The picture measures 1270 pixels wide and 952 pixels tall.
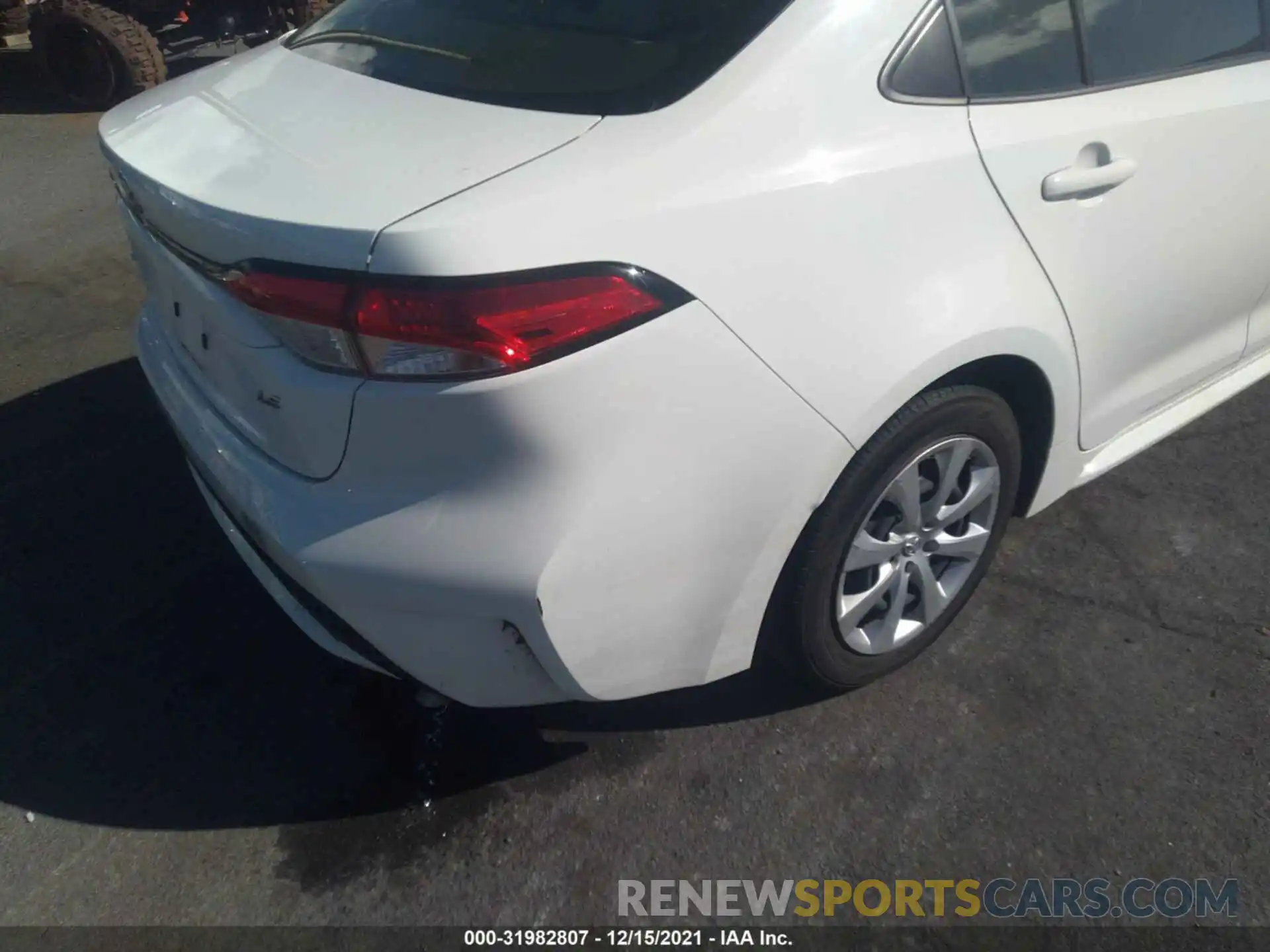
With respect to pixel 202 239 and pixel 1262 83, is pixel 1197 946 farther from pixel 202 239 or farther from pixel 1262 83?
pixel 202 239

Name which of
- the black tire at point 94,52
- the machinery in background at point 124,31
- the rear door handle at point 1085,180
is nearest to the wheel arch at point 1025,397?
the rear door handle at point 1085,180

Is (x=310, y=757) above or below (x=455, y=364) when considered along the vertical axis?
below

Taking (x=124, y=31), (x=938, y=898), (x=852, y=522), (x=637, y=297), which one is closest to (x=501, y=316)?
(x=637, y=297)

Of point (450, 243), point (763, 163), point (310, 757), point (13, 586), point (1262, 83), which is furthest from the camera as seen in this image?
point (13, 586)

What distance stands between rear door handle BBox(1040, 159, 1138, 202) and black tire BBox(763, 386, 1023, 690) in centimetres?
Answer: 42

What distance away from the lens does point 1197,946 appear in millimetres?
1994

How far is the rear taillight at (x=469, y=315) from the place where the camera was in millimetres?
1601

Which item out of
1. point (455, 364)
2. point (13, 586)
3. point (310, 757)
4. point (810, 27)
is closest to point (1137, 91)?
point (810, 27)

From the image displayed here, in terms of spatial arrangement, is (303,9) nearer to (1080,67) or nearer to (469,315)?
(1080,67)

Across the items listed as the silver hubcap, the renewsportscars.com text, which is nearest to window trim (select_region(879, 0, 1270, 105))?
the silver hubcap

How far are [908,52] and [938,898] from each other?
1.62 meters

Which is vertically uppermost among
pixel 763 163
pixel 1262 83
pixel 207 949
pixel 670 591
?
pixel 763 163

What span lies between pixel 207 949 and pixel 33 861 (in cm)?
48

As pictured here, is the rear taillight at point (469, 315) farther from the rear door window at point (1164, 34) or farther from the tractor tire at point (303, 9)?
the tractor tire at point (303, 9)
